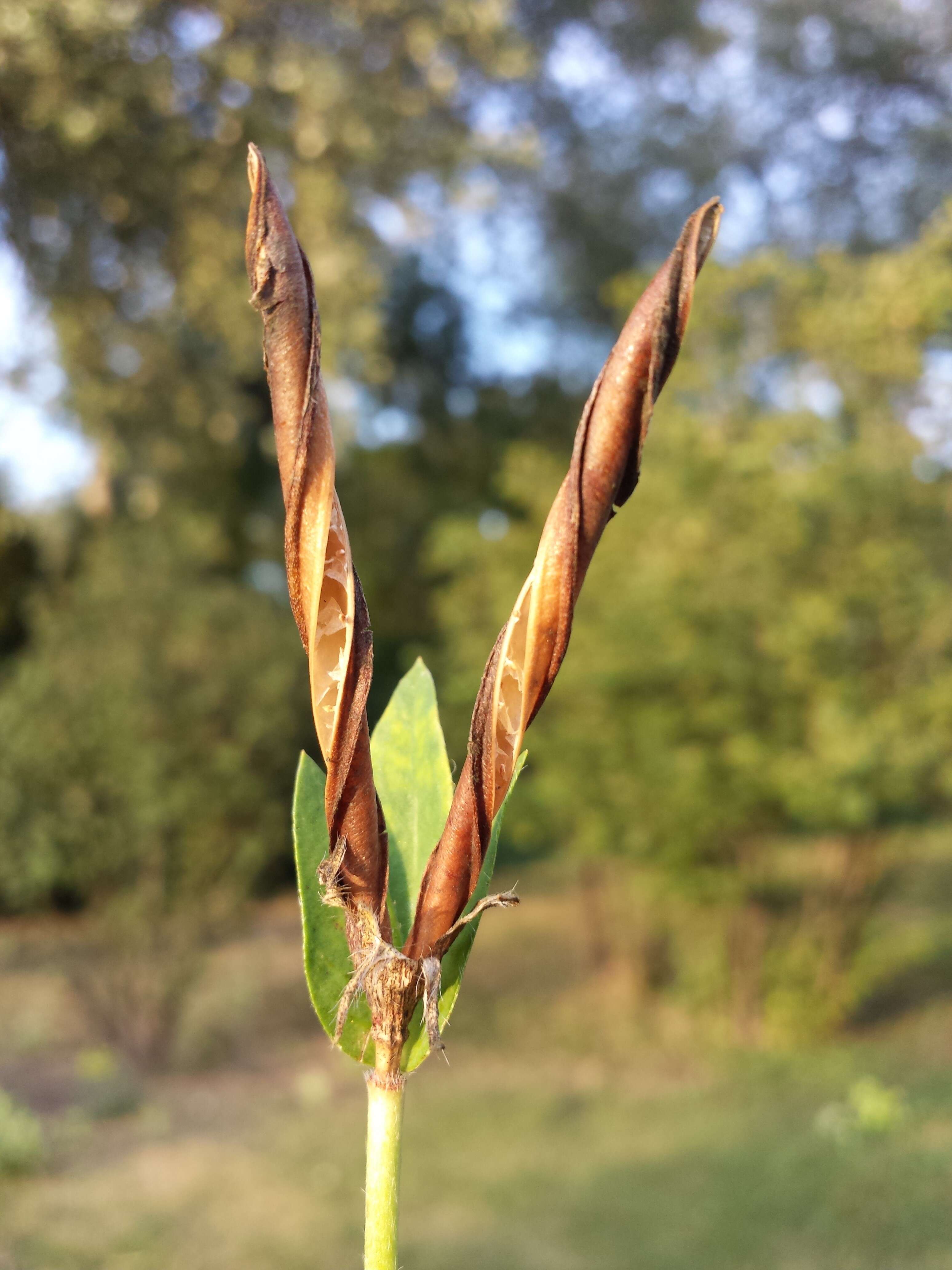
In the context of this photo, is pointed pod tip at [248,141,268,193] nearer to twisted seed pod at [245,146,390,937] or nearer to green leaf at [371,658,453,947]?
twisted seed pod at [245,146,390,937]

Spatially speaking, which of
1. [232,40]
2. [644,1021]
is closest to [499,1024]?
[644,1021]

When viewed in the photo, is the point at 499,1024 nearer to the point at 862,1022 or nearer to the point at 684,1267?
the point at 862,1022

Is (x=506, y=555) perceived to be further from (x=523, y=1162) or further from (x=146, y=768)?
(x=523, y=1162)

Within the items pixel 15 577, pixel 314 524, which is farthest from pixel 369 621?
pixel 15 577

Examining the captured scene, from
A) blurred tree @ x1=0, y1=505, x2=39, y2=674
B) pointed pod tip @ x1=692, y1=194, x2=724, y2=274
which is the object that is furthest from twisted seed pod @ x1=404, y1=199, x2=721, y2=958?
blurred tree @ x1=0, y1=505, x2=39, y2=674

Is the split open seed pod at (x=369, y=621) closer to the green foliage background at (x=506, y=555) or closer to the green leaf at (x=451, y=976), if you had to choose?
the green leaf at (x=451, y=976)

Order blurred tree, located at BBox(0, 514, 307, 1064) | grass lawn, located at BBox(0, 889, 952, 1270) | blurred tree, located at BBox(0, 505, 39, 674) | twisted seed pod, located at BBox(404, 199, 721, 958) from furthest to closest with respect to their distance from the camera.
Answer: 1. blurred tree, located at BBox(0, 505, 39, 674)
2. blurred tree, located at BBox(0, 514, 307, 1064)
3. grass lawn, located at BBox(0, 889, 952, 1270)
4. twisted seed pod, located at BBox(404, 199, 721, 958)
